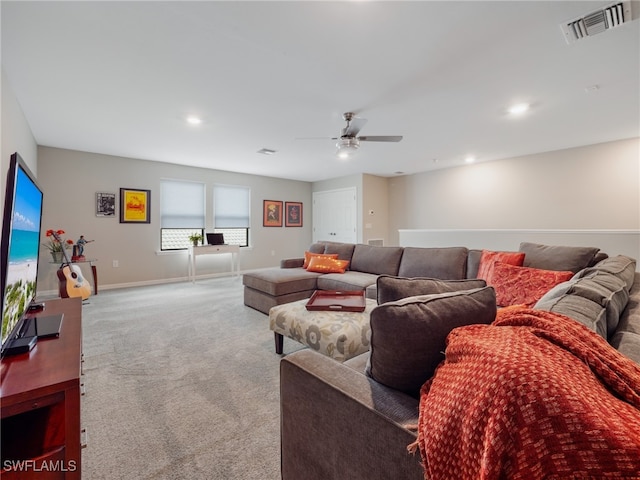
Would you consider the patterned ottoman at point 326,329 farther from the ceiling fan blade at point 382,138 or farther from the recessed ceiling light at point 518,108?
the recessed ceiling light at point 518,108

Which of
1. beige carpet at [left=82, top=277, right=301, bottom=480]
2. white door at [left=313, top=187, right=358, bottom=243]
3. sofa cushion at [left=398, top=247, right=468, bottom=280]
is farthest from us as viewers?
white door at [left=313, top=187, right=358, bottom=243]

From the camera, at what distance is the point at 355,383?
911 mm

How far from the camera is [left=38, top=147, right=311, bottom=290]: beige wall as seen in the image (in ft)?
14.4

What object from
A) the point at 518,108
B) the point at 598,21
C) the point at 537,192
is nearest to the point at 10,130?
the point at 598,21

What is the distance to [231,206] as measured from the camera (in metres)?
6.39

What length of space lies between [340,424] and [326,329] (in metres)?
1.08

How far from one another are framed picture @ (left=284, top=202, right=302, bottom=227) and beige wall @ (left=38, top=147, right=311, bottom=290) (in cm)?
93

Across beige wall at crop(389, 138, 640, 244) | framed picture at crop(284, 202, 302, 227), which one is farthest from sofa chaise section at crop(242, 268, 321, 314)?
beige wall at crop(389, 138, 640, 244)

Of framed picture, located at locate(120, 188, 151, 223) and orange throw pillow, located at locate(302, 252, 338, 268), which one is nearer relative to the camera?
orange throw pillow, located at locate(302, 252, 338, 268)

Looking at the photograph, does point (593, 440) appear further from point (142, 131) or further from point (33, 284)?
point (142, 131)

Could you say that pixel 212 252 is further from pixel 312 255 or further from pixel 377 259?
pixel 377 259

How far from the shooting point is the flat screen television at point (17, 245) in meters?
0.90

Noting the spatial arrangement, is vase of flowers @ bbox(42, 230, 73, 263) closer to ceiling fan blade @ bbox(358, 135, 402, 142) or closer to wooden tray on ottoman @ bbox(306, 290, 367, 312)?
wooden tray on ottoman @ bbox(306, 290, 367, 312)

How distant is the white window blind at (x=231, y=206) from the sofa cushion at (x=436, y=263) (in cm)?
408
